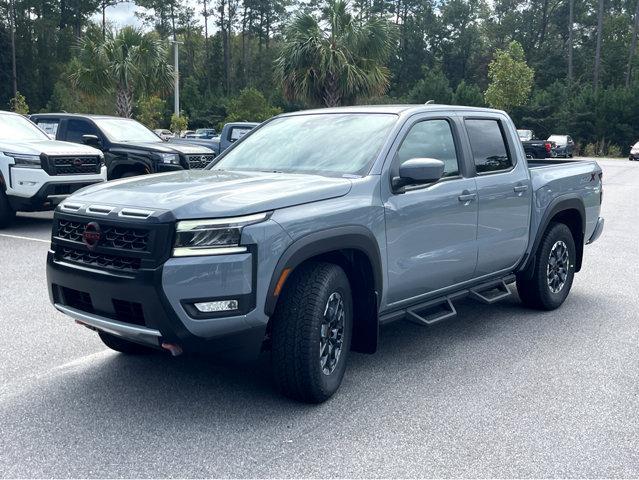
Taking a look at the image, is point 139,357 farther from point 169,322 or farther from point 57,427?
point 169,322

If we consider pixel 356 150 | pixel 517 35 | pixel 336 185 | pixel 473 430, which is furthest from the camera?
pixel 517 35

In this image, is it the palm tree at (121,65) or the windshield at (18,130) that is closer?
the windshield at (18,130)

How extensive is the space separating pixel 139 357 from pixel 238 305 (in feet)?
5.39

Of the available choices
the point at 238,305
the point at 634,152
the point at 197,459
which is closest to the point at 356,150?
the point at 238,305

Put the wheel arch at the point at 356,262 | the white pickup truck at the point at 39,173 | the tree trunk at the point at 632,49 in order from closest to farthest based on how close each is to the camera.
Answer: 1. the wheel arch at the point at 356,262
2. the white pickup truck at the point at 39,173
3. the tree trunk at the point at 632,49

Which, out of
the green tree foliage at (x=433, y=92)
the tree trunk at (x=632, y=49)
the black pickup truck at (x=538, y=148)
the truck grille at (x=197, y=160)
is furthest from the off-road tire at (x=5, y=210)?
the tree trunk at (x=632, y=49)

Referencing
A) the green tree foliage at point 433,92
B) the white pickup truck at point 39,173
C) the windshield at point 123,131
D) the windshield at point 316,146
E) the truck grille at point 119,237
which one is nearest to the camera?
the truck grille at point 119,237

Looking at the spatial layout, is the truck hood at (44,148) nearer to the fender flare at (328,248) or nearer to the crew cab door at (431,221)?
the crew cab door at (431,221)

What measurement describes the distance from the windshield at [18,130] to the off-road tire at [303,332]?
8861 mm

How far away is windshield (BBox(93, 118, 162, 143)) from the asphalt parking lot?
758cm

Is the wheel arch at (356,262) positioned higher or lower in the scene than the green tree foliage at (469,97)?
lower

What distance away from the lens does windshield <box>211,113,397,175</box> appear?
16.0 ft

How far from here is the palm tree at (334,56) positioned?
27500 millimetres

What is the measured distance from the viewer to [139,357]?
513 centimetres
